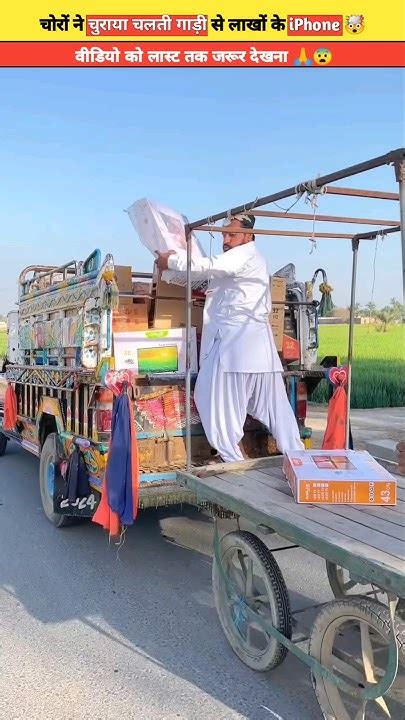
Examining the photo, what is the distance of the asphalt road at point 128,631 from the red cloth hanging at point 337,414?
90 cm

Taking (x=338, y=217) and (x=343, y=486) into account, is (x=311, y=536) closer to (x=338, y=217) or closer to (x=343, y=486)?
(x=343, y=486)

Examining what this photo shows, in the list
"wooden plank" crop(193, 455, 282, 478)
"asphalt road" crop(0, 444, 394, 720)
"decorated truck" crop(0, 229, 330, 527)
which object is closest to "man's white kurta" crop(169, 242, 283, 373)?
"decorated truck" crop(0, 229, 330, 527)

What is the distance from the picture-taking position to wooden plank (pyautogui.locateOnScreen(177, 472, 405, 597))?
210cm

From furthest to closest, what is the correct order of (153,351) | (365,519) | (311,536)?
(153,351)
(365,519)
(311,536)

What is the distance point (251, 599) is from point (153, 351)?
204cm

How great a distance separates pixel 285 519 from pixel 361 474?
54 centimetres

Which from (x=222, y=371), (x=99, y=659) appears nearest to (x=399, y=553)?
(x=99, y=659)

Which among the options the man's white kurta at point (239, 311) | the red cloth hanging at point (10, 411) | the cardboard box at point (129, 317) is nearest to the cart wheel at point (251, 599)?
the man's white kurta at point (239, 311)

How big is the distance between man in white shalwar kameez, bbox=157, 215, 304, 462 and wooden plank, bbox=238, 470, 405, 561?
1.13 metres

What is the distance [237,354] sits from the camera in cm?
427

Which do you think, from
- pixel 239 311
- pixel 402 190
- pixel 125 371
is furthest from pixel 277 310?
pixel 402 190

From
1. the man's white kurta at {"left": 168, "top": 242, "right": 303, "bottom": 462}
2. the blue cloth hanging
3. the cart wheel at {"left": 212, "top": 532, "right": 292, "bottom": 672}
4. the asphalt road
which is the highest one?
the man's white kurta at {"left": 168, "top": 242, "right": 303, "bottom": 462}

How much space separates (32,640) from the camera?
3418mm

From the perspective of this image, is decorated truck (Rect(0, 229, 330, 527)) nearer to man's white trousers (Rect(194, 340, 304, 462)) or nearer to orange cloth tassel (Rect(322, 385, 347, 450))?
man's white trousers (Rect(194, 340, 304, 462))
